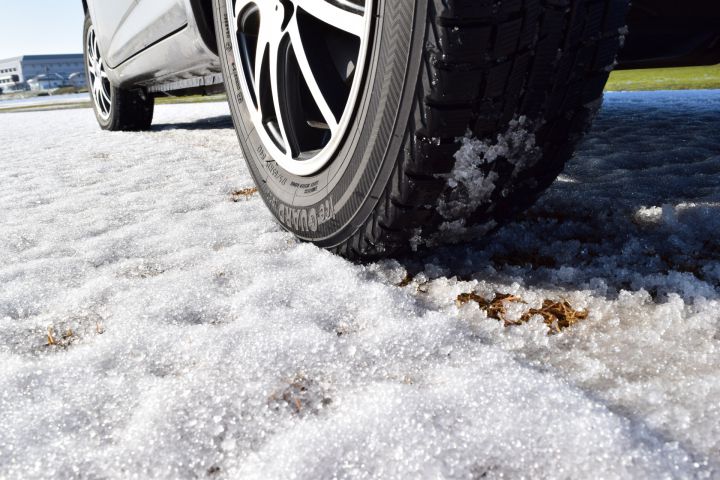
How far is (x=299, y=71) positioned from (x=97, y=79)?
11.2 feet

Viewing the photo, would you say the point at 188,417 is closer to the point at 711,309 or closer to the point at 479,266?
the point at 479,266

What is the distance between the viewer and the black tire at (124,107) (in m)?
3.86

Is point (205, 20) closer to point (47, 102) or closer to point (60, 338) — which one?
point (60, 338)

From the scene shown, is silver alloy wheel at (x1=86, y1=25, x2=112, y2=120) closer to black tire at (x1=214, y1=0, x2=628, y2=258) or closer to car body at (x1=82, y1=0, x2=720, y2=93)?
car body at (x1=82, y1=0, x2=720, y2=93)

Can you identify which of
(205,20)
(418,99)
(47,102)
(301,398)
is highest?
(205,20)

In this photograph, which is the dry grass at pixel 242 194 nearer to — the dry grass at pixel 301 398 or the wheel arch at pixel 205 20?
the wheel arch at pixel 205 20

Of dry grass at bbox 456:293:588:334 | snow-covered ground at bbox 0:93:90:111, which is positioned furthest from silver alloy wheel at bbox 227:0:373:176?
snow-covered ground at bbox 0:93:90:111

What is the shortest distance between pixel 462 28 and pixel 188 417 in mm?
647

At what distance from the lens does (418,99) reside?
0.85 metres

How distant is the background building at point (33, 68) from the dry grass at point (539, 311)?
81.8m

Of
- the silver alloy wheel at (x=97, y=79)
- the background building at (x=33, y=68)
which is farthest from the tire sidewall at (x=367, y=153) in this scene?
the background building at (x=33, y=68)

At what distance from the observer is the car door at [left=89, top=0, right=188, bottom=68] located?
74.6 inches

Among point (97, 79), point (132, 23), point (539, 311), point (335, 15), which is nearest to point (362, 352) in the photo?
point (539, 311)

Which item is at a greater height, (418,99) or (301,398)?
(418,99)
